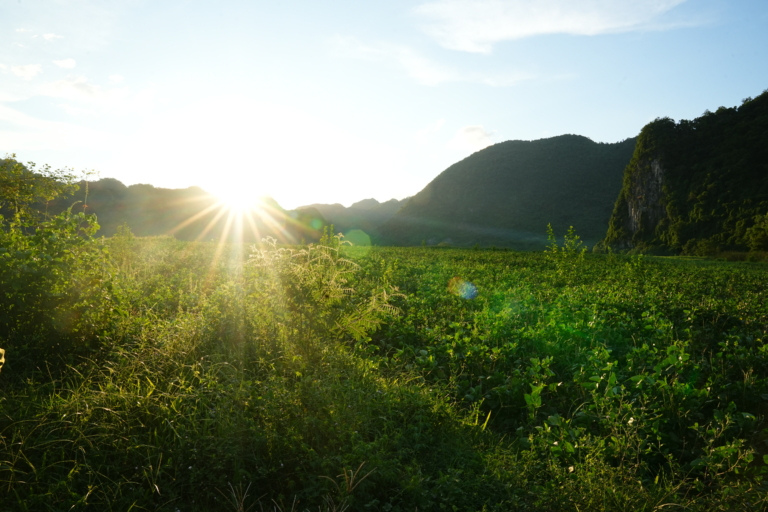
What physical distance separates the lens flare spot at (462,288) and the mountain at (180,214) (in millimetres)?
37384

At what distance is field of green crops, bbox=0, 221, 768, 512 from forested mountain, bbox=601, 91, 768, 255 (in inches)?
1443


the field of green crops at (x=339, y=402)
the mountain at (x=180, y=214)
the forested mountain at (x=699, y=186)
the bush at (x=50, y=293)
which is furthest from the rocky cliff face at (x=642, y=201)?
the bush at (x=50, y=293)

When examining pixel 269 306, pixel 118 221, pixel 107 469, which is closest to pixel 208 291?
pixel 269 306

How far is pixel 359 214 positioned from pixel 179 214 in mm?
92875

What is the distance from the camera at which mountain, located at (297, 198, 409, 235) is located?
12581 cm

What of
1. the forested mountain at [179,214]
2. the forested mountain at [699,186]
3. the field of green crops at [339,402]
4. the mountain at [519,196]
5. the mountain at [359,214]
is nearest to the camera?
the field of green crops at [339,402]

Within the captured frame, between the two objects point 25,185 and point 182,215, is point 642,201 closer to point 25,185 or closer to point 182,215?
point 182,215

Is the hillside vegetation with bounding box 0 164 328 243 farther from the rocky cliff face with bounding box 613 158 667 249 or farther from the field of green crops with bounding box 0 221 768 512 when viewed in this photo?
the rocky cliff face with bounding box 613 158 667 249

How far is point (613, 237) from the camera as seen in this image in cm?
6888

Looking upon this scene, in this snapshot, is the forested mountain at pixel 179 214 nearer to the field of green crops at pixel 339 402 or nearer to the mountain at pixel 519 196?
the mountain at pixel 519 196

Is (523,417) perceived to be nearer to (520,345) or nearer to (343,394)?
(520,345)

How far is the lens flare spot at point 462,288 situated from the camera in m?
9.27

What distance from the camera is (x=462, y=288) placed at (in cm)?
1012

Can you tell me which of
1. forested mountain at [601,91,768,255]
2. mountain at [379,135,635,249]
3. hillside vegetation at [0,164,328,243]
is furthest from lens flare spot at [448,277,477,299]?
mountain at [379,135,635,249]
